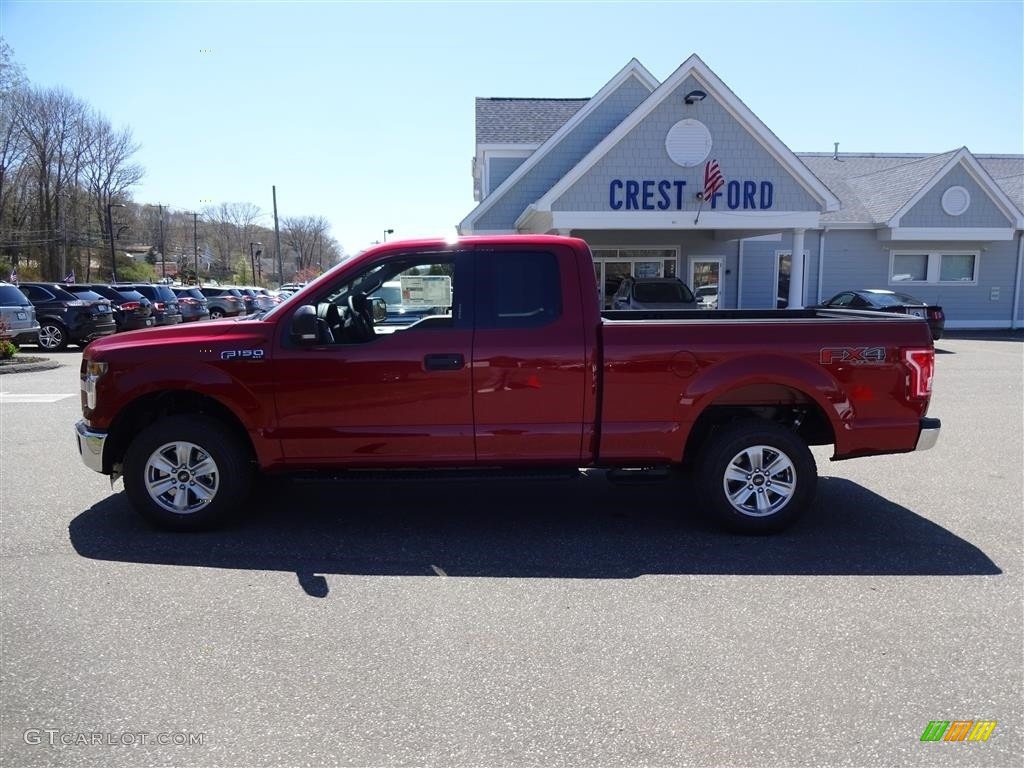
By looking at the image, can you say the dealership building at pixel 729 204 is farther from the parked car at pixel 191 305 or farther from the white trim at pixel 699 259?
the parked car at pixel 191 305

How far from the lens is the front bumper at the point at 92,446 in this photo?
16.5 feet

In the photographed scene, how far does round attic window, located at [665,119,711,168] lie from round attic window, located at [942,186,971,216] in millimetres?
10803

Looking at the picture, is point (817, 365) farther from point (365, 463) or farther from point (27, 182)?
point (27, 182)

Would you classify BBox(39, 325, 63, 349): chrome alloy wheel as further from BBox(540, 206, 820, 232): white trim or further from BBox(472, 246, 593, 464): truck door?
BBox(472, 246, 593, 464): truck door

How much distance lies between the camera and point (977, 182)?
23.7m

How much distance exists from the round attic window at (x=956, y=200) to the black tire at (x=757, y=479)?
75.7 ft

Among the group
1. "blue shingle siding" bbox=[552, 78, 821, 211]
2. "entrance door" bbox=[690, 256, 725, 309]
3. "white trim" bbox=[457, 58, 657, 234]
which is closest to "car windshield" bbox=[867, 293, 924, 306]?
"blue shingle siding" bbox=[552, 78, 821, 211]

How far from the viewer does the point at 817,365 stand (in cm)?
499

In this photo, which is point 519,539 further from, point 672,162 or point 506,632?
point 672,162

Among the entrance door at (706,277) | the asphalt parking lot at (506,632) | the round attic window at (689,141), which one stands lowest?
the asphalt parking lot at (506,632)

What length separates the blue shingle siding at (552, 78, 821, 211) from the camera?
18.0m

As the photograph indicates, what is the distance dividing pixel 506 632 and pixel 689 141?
16611 mm

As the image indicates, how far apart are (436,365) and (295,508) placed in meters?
1.80

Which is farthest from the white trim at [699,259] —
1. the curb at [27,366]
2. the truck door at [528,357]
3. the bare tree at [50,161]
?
the bare tree at [50,161]
